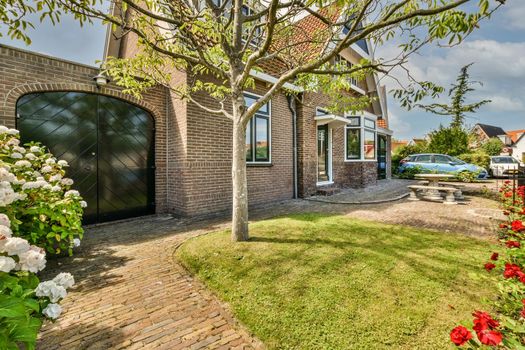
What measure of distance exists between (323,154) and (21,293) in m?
10.9

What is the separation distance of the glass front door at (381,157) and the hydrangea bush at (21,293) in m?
17.4

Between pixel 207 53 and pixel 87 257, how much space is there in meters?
3.94

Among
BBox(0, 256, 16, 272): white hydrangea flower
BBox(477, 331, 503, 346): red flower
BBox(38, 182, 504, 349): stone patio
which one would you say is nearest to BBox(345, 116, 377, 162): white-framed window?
BBox(38, 182, 504, 349): stone patio

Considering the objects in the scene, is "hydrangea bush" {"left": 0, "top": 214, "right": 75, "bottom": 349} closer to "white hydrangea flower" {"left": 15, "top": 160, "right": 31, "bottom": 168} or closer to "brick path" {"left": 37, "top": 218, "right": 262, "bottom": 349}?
"brick path" {"left": 37, "top": 218, "right": 262, "bottom": 349}

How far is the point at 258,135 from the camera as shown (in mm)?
8227

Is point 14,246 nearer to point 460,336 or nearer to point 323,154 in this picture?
point 460,336

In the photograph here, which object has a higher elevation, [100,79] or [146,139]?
[100,79]

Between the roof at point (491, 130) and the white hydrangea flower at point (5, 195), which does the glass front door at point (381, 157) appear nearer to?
the white hydrangea flower at point (5, 195)

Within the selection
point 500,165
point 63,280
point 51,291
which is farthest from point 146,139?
point 500,165

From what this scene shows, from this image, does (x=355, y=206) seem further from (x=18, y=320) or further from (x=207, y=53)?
(x=18, y=320)

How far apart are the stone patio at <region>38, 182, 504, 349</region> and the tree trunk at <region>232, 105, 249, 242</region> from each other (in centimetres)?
111

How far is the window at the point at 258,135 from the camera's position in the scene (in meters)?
7.96

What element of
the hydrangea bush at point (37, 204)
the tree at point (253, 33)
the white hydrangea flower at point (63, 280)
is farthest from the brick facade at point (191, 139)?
the white hydrangea flower at point (63, 280)

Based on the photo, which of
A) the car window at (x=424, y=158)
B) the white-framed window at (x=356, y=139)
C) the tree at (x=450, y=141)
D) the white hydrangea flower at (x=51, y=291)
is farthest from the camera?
the tree at (x=450, y=141)
